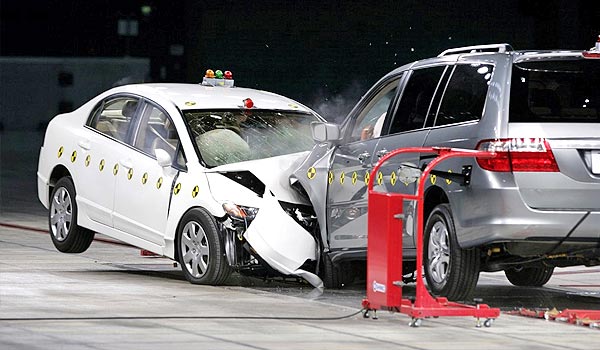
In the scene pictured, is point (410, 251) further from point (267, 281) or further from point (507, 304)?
point (267, 281)

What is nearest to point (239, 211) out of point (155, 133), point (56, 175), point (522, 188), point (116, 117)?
point (155, 133)

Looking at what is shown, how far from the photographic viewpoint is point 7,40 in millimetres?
47188

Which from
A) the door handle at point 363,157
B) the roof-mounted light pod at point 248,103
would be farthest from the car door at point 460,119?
the roof-mounted light pod at point 248,103

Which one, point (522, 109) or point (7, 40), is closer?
point (522, 109)

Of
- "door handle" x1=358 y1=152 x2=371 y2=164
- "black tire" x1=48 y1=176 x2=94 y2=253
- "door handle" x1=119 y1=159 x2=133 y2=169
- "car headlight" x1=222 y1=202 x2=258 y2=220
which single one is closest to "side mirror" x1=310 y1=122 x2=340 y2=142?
Result: "door handle" x1=358 y1=152 x2=371 y2=164

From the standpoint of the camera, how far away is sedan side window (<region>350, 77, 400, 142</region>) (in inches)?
472

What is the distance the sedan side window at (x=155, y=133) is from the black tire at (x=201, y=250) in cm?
79

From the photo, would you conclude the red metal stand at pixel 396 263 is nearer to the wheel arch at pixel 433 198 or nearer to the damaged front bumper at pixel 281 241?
the wheel arch at pixel 433 198

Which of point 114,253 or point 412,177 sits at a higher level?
point 412,177

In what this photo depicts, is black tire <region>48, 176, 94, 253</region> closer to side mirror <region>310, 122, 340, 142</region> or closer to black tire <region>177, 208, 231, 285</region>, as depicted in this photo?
black tire <region>177, 208, 231, 285</region>

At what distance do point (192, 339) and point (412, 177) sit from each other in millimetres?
2460

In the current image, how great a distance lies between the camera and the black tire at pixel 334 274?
12414mm

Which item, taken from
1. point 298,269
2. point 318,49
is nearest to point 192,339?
point 298,269

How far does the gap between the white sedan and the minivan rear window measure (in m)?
2.42
